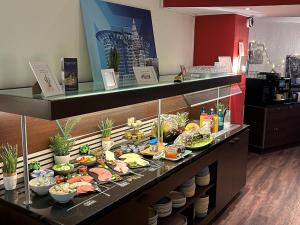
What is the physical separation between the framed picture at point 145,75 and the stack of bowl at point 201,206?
1.36 meters

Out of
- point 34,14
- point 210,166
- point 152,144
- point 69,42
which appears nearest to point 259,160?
point 210,166

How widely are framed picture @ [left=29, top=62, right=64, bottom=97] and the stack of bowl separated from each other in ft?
6.35

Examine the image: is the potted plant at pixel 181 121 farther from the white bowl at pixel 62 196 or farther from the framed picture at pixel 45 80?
the framed picture at pixel 45 80

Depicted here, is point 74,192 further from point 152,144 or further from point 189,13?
point 189,13

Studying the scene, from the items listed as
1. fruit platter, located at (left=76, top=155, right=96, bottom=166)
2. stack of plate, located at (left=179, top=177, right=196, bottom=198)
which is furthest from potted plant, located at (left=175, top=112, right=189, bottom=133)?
fruit platter, located at (left=76, top=155, right=96, bottom=166)

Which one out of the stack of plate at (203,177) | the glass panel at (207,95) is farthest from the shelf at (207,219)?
the glass panel at (207,95)

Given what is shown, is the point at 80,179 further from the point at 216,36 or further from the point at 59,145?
the point at 216,36

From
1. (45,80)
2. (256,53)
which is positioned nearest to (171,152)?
(45,80)

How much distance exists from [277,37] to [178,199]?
5423mm

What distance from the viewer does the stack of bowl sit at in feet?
10.3

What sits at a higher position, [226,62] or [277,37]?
[277,37]

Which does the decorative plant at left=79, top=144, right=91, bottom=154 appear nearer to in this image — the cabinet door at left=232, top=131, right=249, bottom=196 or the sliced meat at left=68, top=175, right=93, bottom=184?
the sliced meat at left=68, top=175, right=93, bottom=184

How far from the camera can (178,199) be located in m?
2.82

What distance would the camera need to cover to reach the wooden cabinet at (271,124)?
5.73m
